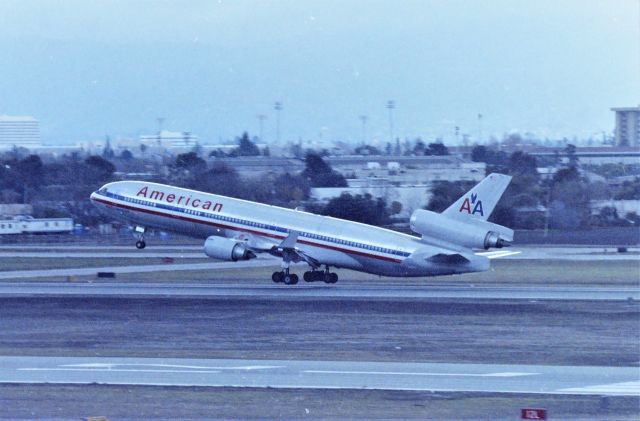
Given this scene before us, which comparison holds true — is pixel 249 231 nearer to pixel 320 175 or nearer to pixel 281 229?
pixel 281 229

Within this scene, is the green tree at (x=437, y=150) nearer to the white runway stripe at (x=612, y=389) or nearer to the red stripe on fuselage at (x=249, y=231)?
the red stripe on fuselage at (x=249, y=231)

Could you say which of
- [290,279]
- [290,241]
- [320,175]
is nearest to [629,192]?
[320,175]

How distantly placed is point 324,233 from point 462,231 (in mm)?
7621

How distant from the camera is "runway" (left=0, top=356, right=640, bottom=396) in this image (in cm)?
2442

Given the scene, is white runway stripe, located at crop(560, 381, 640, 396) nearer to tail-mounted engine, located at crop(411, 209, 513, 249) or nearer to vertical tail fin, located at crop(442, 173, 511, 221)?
tail-mounted engine, located at crop(411, 209, 513, 249)

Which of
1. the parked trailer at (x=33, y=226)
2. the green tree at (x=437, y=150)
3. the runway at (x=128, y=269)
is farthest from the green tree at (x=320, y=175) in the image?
the green tree at (x=437, y=150)

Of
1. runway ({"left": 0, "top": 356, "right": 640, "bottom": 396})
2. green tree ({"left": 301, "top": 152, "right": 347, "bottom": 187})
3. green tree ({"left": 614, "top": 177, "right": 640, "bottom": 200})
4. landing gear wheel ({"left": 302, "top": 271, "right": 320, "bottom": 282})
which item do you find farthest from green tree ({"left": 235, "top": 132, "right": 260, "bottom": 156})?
runway ({"left": 0, "top": 356, "right": 640, "bottom": 396})

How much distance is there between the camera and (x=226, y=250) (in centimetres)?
5253

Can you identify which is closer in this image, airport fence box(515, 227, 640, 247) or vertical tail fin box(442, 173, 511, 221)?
vertical tail fin box(442, 173, 511, 221)

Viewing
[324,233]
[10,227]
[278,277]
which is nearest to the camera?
[278,277]

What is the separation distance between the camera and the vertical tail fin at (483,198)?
4944 cm

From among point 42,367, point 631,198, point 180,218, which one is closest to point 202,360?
point 42,367

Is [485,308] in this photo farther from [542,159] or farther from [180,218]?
[542,159]

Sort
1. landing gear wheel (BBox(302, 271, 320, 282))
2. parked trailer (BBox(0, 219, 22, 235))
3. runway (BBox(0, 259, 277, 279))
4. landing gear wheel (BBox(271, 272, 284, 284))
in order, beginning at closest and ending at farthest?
landing gear wheel (BBox(271, 272, 284, 284)) → landing gear wheel (BBox(302, 271, 320, 282)) → runway (BBox(0, 259, 277, 279)) → parked trailer (BBox(0, 219, 22, 235))
